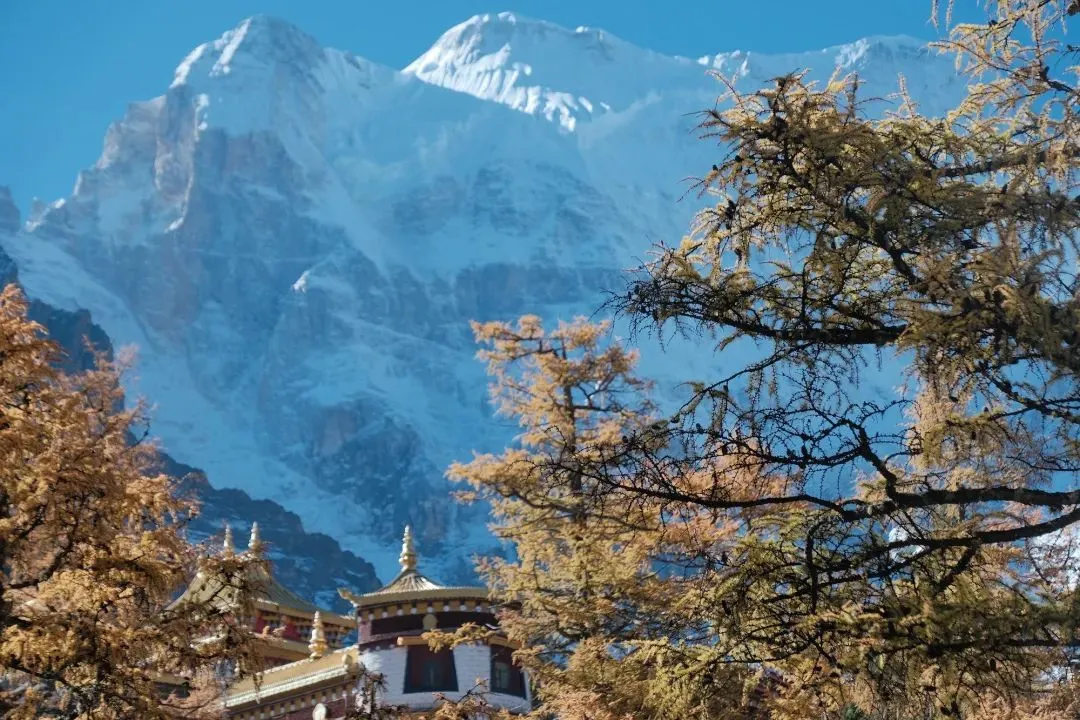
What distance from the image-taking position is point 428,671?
84.7 feet

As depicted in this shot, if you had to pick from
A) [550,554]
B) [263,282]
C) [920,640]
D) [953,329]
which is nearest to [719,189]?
[953,329]

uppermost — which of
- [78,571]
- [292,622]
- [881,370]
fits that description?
[292,622]

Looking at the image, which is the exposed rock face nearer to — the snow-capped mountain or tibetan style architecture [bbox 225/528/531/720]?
the snow-capped mountain

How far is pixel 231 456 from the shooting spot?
555ft

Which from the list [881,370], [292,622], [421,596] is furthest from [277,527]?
[881,370]

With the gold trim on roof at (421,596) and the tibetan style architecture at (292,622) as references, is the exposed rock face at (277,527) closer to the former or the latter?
the tibetan style architecture at (292,622)

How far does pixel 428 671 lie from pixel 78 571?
15.5 meters

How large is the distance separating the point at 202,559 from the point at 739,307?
638 cm

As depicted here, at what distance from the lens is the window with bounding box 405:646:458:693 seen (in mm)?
25703

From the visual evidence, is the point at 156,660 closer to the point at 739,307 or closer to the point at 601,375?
the point at 739,307

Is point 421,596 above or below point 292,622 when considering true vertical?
below

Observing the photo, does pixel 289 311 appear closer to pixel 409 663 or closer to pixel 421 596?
pixel 409 663

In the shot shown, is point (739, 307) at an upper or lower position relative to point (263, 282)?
lower

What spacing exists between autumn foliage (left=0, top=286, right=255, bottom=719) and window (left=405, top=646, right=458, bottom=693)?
1369 cm
